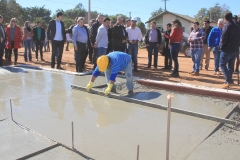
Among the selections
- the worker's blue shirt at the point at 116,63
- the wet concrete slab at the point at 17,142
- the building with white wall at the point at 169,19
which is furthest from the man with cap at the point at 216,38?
the building with white wall at the point at 169,19

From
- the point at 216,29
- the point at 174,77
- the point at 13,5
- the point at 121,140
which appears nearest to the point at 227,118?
the point at 121,140

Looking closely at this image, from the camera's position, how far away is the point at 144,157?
2.85 m

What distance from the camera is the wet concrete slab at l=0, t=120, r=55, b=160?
9.39 ft

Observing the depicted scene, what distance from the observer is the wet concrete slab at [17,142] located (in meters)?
2.86

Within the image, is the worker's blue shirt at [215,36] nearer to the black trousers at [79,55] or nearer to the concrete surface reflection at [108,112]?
the black trousers at [79,55]

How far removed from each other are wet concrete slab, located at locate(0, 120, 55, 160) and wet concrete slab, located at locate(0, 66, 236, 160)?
0.20 m

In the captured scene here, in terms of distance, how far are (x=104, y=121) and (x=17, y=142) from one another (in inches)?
51.3

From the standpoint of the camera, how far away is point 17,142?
313cm

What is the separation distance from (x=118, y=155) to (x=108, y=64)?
245cm

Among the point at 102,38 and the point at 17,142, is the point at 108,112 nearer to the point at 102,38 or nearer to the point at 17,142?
the point at 17,142

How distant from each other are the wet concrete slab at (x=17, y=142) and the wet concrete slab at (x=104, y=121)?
201mm

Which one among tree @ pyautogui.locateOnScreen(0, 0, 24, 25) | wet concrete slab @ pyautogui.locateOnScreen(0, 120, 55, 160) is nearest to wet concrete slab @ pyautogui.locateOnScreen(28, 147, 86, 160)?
wet concrete slab @ pyautogui.locateOnScreen(0, 120, 55, 160)

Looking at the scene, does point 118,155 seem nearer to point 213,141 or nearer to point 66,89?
point 213,141

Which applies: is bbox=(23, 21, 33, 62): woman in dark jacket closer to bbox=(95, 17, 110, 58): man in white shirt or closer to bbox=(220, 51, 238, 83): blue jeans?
bbox=(95, 17, 110, 58): man in white shirt
